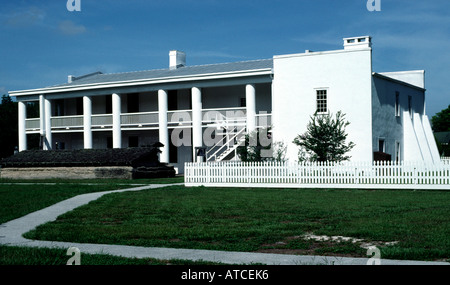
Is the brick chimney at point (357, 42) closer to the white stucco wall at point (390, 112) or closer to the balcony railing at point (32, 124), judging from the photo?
the white stucco wall at point (390, 112)

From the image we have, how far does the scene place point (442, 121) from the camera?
9119cm

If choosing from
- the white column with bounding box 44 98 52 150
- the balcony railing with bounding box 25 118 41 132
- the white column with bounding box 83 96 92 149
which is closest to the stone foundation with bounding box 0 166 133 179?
the white column with bounding box 83 96 92 149

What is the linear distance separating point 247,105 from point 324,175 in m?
9.76

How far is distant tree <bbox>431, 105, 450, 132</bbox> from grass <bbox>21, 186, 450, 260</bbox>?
259ft

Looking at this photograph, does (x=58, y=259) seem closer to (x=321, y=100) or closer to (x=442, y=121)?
(x=321, y=100)

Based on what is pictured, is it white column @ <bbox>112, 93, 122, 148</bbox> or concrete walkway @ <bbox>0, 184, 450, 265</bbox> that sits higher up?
white column @ <bbox>112, 93, 122, 148</bbox>

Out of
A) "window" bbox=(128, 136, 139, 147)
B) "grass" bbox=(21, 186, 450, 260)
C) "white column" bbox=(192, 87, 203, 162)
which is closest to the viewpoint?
"grass" bbox=(21, 186, 450, 260)

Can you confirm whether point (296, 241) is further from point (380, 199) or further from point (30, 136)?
point (30, 136)

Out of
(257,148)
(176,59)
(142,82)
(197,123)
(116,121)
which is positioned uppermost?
(176,59)

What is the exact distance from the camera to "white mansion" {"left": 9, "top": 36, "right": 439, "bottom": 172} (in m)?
26.6

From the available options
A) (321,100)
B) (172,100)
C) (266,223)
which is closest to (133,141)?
(172,100)

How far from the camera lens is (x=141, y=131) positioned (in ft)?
124

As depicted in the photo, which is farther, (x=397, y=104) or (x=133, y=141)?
Result: (x=133, y=141)

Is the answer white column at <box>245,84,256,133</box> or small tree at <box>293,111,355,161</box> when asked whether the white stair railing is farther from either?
small tree at <box>293,111,355,161</box>
